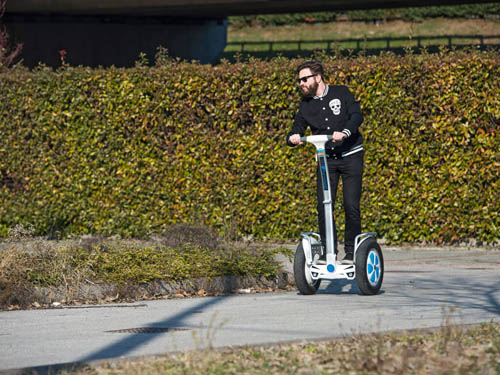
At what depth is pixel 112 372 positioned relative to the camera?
15.0ft

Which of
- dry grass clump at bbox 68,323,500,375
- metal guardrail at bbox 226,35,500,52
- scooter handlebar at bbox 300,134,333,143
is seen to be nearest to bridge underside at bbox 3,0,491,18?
metal guardrail at bbox 226,35,500,52

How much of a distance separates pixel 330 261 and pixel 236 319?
4.74 feet

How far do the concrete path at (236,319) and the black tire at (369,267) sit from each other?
98 millimetres

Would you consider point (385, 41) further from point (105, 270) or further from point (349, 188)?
point (105, 270)

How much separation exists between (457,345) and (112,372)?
6.13ft

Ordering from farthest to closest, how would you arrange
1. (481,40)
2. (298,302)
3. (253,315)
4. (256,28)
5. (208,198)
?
(256,28) → (481,40) → (208,198) → (298,302) → (253,315)

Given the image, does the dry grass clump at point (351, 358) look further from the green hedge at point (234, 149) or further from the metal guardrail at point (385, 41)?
the metal guardrail at point (385, 41)

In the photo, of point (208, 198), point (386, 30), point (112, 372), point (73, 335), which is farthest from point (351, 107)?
point (386, 30)

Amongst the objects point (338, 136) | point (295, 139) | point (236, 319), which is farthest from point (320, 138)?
point (236, 319)

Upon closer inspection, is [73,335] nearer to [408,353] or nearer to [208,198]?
[408,353]

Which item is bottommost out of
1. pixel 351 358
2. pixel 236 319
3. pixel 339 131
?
pixel 236 319

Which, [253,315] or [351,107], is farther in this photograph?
[351,107]

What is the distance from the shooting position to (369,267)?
7758 mm

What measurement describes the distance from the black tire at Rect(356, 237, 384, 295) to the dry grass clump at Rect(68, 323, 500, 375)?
2.32 meters
